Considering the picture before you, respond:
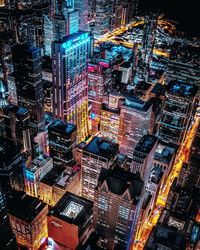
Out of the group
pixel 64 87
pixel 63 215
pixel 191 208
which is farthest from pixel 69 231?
pixel 64 87

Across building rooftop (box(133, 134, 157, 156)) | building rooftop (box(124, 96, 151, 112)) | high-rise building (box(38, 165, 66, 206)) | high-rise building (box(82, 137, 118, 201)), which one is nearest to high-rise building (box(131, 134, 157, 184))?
building rooftop (box(133, 134, 157, 156))

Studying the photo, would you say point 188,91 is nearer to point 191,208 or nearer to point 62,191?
point 191,208

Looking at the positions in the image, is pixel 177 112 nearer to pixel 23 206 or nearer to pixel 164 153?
pixel 164 153

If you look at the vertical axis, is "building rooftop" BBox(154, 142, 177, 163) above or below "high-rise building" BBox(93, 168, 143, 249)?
Result: below

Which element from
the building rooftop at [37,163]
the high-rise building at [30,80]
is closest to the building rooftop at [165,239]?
the building rooftop at [37,163]

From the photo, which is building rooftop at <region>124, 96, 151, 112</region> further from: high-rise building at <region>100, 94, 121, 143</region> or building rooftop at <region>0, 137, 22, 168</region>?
building rooftop at <region>0, 137, 22, 168</region>

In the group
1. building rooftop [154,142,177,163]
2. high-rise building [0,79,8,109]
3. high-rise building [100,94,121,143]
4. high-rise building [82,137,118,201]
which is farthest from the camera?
high-rise building [100,94,121,143]

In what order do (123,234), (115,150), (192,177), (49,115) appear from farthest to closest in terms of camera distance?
1. (49,115)
2. (192,177)
3. (115,150)
4. (123,234)
